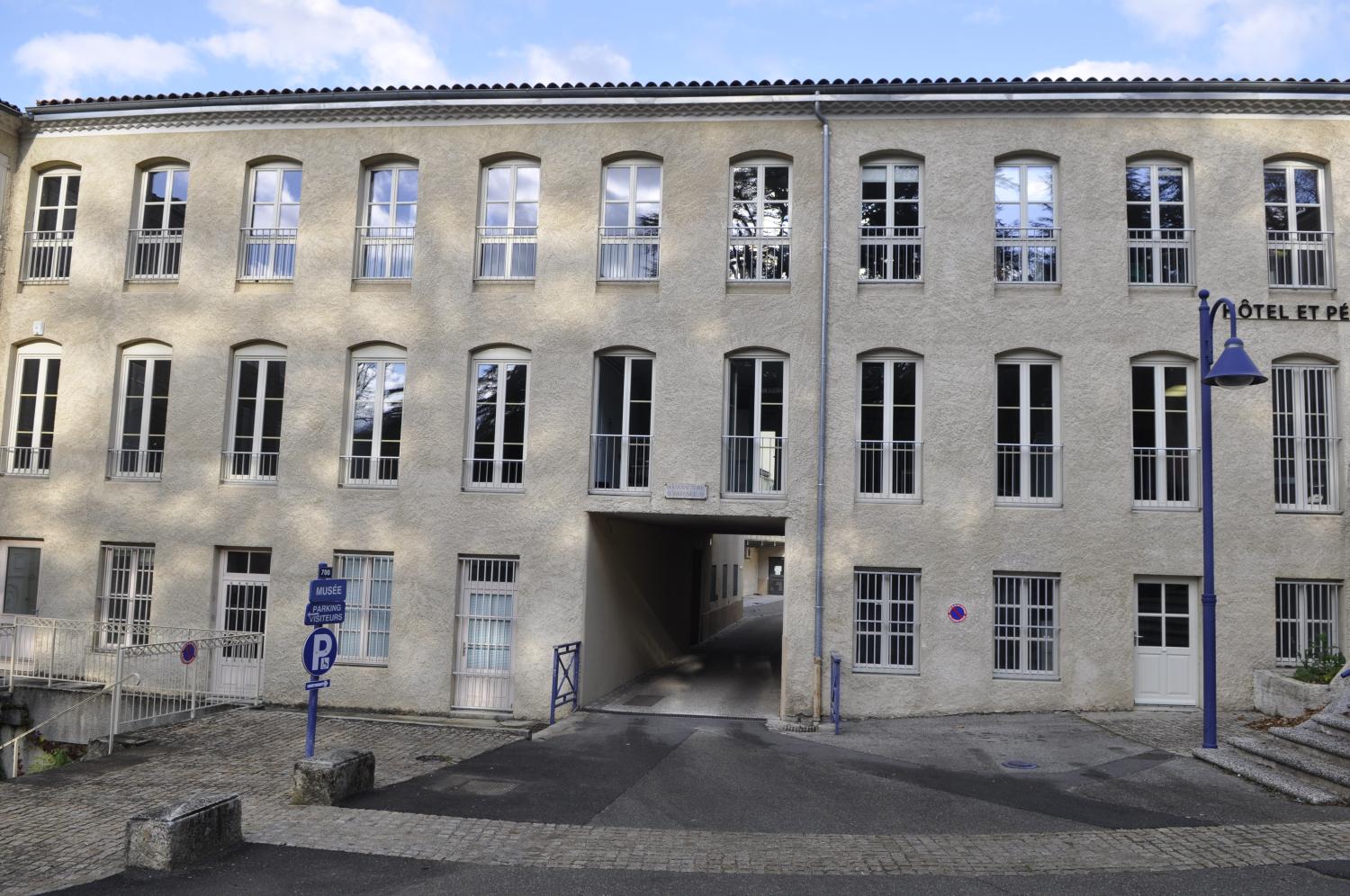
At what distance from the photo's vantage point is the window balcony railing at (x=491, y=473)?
1536 centimetres

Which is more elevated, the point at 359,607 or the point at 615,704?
the point at 359,607

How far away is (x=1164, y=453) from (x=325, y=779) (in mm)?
12508

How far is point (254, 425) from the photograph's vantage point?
1606 cm

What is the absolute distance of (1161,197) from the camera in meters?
14.9

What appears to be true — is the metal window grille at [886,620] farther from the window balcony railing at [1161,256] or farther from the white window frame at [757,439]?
the window balcony railing at [1161,256]

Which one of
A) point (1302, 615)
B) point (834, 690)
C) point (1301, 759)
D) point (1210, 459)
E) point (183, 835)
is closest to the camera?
point (183, 835)

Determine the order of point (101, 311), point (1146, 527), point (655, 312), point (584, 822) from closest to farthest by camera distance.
Result: point (584, 822) < point (1146, 527) < point (655, 312) < point (101, 311)

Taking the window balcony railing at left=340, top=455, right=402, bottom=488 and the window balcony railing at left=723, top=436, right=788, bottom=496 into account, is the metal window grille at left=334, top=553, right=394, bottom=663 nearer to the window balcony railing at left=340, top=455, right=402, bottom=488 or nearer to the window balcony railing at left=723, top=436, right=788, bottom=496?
the window balcony railing at left=340, top=455, right=402, bottom=488

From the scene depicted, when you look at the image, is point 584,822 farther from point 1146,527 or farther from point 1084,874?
point 1146,527

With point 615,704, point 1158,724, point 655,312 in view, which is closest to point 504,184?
point 655,312

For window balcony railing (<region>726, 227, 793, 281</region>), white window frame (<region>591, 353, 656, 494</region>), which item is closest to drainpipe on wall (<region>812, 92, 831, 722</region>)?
window balcony railing (<region>726, 227, 793, 281</region>)

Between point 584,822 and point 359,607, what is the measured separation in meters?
7.77

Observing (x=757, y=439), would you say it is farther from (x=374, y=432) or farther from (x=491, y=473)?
(x=374, y=432)

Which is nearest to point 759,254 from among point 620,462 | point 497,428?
point 620,462
